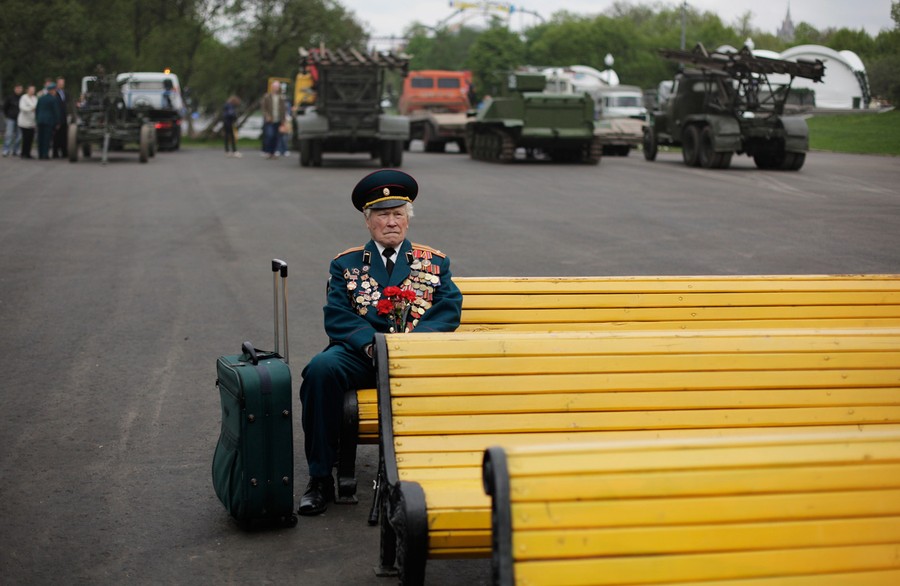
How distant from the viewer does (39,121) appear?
31.6 meters

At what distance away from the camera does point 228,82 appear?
5250 cm

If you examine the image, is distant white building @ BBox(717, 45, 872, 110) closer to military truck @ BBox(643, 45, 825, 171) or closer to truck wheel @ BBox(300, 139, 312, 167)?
military truck @ BBox(643, 45, 825, 171)

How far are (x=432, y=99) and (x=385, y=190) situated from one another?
3748cm

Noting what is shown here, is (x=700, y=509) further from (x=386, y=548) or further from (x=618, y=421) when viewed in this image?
(x=386, y=548)

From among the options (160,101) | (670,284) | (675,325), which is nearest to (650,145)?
(160,101)

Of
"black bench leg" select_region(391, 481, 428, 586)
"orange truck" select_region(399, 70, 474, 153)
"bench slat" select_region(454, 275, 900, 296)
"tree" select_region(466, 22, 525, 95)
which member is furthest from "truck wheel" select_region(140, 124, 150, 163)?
"tree" select_region(466, 22, 525, 95)

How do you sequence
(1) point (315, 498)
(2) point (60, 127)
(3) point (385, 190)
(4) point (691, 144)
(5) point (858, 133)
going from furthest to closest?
1. (5) point (858, 133)
2. (2) point (60, 127)
3. (4) point (691, 144)
4. (3) point (385, 190)
5. (1) point (315, 498)

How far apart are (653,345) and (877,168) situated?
25315 mm

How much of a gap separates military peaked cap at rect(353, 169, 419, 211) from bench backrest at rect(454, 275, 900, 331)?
2.00ft

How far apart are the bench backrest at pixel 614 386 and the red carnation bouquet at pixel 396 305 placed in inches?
39.8

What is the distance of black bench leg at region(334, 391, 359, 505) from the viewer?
538 centimetres

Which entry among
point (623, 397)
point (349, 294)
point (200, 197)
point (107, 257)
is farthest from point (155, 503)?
point (200, 197)

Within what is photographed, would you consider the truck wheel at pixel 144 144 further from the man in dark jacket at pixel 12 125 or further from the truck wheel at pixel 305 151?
the man in dark jacket at pixel 12 125

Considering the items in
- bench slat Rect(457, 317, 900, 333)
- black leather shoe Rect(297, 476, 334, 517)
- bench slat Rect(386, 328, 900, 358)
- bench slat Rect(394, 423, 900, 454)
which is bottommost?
black leather shoe Rect(297, 476, 334, 517)
